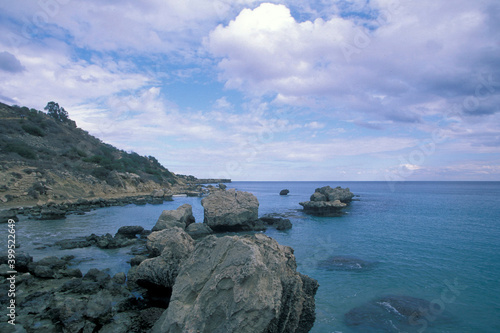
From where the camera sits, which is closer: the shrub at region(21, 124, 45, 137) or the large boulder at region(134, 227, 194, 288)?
the large boulder at region(134, 227, 194, 288)

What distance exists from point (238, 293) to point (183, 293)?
5.59ft

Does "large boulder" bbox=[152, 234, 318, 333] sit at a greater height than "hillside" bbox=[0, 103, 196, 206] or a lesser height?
lesser

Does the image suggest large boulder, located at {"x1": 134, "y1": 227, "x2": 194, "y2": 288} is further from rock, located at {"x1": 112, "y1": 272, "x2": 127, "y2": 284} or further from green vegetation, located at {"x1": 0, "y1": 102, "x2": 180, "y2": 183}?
green vegetation, located at {"x1": 0, "y1": 102, "x2": 180, "y2": 183}

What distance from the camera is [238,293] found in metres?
5.45

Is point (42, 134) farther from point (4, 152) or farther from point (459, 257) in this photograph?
point (459, 257)

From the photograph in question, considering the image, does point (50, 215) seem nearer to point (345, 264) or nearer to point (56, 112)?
point (345, 264)

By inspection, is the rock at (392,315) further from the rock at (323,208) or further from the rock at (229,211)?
the rock at (323,208)

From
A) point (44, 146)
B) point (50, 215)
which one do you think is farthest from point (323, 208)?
point (44, 146)

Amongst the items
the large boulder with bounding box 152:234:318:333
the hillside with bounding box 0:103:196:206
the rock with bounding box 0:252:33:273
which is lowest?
the rock with bounding box 0:252:33:273

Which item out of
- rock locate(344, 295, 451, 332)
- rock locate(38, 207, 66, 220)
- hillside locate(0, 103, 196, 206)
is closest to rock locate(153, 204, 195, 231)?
rock locate(38, 207, 66, 220)

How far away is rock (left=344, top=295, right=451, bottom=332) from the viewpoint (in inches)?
363

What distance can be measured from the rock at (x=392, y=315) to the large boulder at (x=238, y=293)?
12.6ft

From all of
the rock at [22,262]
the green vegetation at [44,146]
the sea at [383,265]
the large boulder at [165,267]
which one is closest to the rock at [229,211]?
the sea at [383,265]

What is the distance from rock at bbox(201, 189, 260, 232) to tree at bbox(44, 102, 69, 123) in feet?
261
